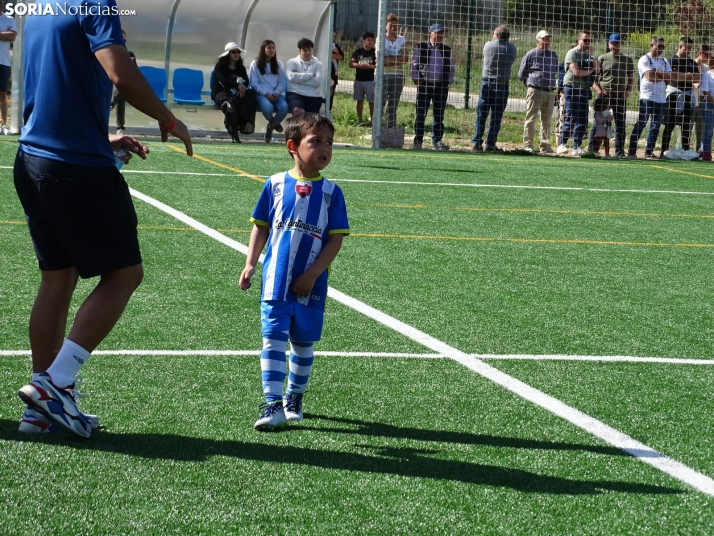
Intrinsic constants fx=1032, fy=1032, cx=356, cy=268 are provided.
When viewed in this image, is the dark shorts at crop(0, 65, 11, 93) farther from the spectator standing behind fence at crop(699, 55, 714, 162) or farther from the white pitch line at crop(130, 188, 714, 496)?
the spectator standing behind fence at crop(699, 55, 714, 162)

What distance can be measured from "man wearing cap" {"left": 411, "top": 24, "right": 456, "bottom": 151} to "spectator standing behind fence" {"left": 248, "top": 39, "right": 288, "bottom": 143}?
251 cm

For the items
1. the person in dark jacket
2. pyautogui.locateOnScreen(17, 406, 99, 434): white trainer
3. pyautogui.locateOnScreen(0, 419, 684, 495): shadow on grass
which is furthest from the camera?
the person in dark jacket

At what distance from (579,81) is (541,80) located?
794 mm

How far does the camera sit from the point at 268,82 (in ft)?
55.4

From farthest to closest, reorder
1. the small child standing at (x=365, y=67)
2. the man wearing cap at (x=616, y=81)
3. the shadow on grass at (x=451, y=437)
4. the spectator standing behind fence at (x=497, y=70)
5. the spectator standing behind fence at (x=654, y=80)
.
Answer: the small child standing at (x=365, y=67) < the man wearing cap at (x=616, y=81) < the spectator standing behind fence at (x=654, y=80) < the spectator standing behind fence at (x=497, y=70) < the shadow on grass at (x=451, y=437)

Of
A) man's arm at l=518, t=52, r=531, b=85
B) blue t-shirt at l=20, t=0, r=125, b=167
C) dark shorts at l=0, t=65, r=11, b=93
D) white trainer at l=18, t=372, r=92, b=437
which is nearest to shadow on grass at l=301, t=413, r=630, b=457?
white trainer at l=18, t=372, r=92, b=437

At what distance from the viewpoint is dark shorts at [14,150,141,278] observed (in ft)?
12.3

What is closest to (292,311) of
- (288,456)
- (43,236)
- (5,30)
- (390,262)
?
(288,456)

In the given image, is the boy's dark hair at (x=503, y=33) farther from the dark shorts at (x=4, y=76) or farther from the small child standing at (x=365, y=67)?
the dark shorts at (x=4, y=76)

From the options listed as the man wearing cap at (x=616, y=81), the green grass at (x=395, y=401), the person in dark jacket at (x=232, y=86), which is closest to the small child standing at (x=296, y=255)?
the green grass at (x=395, y=401)

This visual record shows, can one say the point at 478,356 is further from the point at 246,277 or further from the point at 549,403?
the point at 246,277

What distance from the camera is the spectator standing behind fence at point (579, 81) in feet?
A: 59.1

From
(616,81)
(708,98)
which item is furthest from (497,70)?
(708,98)

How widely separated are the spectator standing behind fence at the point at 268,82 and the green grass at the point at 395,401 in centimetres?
797
